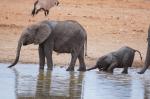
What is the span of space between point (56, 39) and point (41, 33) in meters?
0.37

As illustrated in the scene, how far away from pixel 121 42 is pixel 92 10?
887 centimetres

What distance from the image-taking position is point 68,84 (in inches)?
496

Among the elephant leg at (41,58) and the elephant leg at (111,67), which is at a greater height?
the elephant leg at (41,58)

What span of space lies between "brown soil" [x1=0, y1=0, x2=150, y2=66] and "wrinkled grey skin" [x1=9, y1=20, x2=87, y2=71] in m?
1.00

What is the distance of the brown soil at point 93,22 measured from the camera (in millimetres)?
18211

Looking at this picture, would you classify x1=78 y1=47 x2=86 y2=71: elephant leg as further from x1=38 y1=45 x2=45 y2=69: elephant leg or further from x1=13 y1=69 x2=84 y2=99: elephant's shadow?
x1=13 y1=69 x2=84 y2=99: elephant's shadow

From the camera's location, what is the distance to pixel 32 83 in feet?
40.7

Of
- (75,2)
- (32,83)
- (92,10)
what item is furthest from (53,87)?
(75,2)

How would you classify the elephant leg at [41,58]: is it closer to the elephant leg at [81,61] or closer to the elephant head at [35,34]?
the elephant head at [35,34]

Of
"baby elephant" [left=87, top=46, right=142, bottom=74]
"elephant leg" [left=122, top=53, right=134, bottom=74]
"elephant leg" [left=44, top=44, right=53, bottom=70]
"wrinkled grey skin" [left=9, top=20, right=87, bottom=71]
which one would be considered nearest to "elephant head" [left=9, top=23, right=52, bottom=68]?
"wrinkled grey skin" [left=9, top=20, right=87, bottom=71]

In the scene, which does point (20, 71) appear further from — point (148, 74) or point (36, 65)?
point (148, 74)

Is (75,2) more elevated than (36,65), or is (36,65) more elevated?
(36,65)

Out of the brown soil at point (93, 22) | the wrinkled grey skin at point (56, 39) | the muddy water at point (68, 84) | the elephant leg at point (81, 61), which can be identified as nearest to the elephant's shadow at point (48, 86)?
the muddy water at point (68, 84)

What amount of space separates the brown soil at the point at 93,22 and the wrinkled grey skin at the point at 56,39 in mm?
1005
